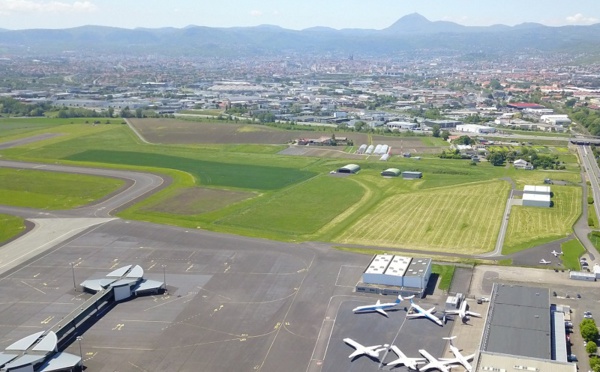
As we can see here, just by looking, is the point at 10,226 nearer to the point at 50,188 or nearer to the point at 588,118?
the point at 50,188

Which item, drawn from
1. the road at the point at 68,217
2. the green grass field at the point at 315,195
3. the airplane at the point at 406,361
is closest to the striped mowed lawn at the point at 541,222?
the green grass field at the point at 315,195

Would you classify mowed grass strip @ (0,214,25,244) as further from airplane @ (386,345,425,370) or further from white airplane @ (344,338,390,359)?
airplane @ (386,345,425,370)

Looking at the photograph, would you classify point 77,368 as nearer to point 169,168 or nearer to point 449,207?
point 449,207

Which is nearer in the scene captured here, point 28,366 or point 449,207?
point 28,366

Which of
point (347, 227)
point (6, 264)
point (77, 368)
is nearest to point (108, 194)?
point (6, 264)

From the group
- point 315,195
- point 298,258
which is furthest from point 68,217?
point 315,195

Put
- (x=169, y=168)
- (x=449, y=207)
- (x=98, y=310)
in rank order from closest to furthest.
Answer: (x=98, y=310), (x=449, y=207), (x=169, y=168)
